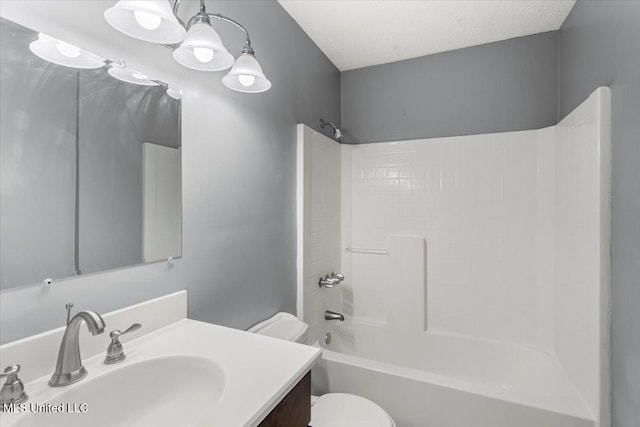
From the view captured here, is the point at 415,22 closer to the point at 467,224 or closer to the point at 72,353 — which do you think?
the point at 467,224

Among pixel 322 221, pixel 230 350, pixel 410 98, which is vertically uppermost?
pixel 410 98

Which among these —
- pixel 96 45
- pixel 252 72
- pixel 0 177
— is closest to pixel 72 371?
pixel 0 177

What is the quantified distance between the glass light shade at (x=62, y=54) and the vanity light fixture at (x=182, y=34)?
0.12 m

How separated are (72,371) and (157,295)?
33 cm

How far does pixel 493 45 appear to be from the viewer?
2.18m

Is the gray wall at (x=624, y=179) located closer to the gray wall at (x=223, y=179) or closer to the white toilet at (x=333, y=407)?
the white toilet at (x=333, y=407)

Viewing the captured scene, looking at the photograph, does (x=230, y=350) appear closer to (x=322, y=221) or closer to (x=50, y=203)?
(x=50, y=203)

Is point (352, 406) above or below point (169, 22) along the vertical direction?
below

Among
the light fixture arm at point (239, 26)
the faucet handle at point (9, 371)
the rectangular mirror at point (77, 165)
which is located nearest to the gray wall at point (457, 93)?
the light fixture arm at point (239, 26)

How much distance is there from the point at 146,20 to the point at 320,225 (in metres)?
1.57

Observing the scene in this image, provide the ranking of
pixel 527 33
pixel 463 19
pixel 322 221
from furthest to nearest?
pixel 322 221, pixel 527 33, pixel 463 19

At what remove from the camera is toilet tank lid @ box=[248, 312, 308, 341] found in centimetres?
151

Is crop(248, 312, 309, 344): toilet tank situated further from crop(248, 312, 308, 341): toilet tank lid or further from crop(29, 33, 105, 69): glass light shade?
crop(29, 33, 105, 69): glass light shade

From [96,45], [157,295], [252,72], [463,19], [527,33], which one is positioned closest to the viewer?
[96,45]
